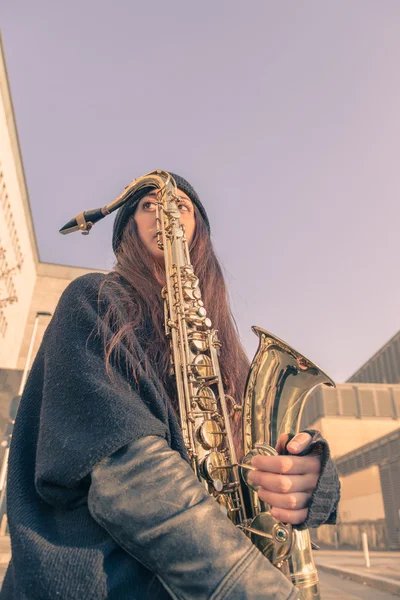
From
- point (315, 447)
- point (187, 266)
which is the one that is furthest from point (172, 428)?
point (187, 266)

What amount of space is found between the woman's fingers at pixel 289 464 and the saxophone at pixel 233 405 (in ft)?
0.55

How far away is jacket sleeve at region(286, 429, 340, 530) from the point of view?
1.55 meters

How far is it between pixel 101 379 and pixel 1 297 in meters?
20.8

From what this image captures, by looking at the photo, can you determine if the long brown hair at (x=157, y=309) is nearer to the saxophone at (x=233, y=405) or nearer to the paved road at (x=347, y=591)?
the saxophone at (x=233, y=405)

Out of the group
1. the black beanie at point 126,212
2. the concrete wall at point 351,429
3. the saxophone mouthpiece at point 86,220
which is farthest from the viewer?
the concrete wall at point 351,429

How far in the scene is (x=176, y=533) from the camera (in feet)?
3.86

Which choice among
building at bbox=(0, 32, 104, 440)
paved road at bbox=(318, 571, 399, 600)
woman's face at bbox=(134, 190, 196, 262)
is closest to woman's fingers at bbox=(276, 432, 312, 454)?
woman's face at bbox=(134, 190, 196, 262)

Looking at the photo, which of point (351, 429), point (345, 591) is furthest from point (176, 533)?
point (351, 429)

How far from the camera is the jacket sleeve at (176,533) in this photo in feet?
3.75

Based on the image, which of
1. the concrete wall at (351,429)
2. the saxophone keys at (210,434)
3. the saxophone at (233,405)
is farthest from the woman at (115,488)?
the concrete wall at (351,429)

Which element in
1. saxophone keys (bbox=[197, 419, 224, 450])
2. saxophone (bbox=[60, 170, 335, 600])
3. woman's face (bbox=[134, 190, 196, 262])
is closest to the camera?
saxophone (bbox=[60, 170, 335, 600])

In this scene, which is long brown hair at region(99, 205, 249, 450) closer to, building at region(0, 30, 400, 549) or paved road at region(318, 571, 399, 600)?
paved road at region(318, 571, 399, 600)

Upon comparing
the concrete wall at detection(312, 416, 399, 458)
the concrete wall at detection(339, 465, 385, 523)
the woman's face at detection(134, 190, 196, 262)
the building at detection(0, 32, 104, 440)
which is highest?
the woman's face at detection(134, 190, 196, 262)

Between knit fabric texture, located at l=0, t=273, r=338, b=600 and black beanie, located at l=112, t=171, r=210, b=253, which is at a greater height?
black beanie, located at l=112, t=171, r=210, b=253
